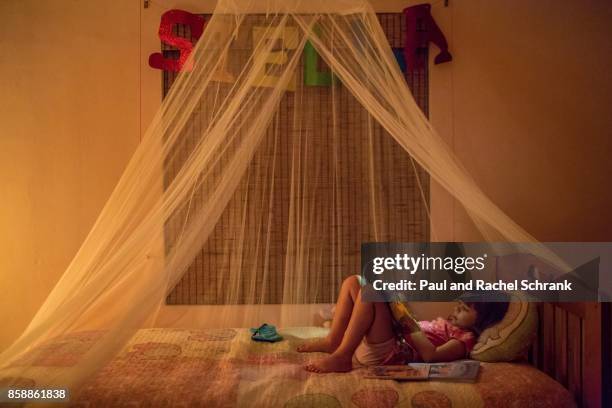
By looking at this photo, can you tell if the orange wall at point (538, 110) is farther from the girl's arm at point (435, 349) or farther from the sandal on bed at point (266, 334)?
the sandal on bed at point (266, 334)

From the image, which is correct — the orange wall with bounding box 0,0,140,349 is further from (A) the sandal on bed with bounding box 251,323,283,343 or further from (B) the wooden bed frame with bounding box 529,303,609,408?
(B) the wooden bed frame with bounding box 529,303,609,408

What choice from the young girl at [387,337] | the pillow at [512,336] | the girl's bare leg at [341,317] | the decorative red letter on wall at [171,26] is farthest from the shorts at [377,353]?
the decorative red letter on wall at [171,26]

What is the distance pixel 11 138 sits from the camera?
3.45m

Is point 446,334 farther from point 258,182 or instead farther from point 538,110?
point 538,110

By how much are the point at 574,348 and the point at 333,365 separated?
0.99 metres

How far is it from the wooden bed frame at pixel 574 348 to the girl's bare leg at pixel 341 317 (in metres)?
0.88

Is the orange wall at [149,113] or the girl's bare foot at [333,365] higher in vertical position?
the orange wall at [149,113]

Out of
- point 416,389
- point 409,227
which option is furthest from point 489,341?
point 409,227

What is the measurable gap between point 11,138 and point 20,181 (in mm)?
285

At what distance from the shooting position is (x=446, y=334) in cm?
251

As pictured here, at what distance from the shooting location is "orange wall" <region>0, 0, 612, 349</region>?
343 centimetres

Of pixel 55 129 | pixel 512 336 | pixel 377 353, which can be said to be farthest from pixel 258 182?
pixel 55 129

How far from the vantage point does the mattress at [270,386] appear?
199cm

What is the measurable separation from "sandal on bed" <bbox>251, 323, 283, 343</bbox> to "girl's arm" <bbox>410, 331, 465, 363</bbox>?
2.40 ft
